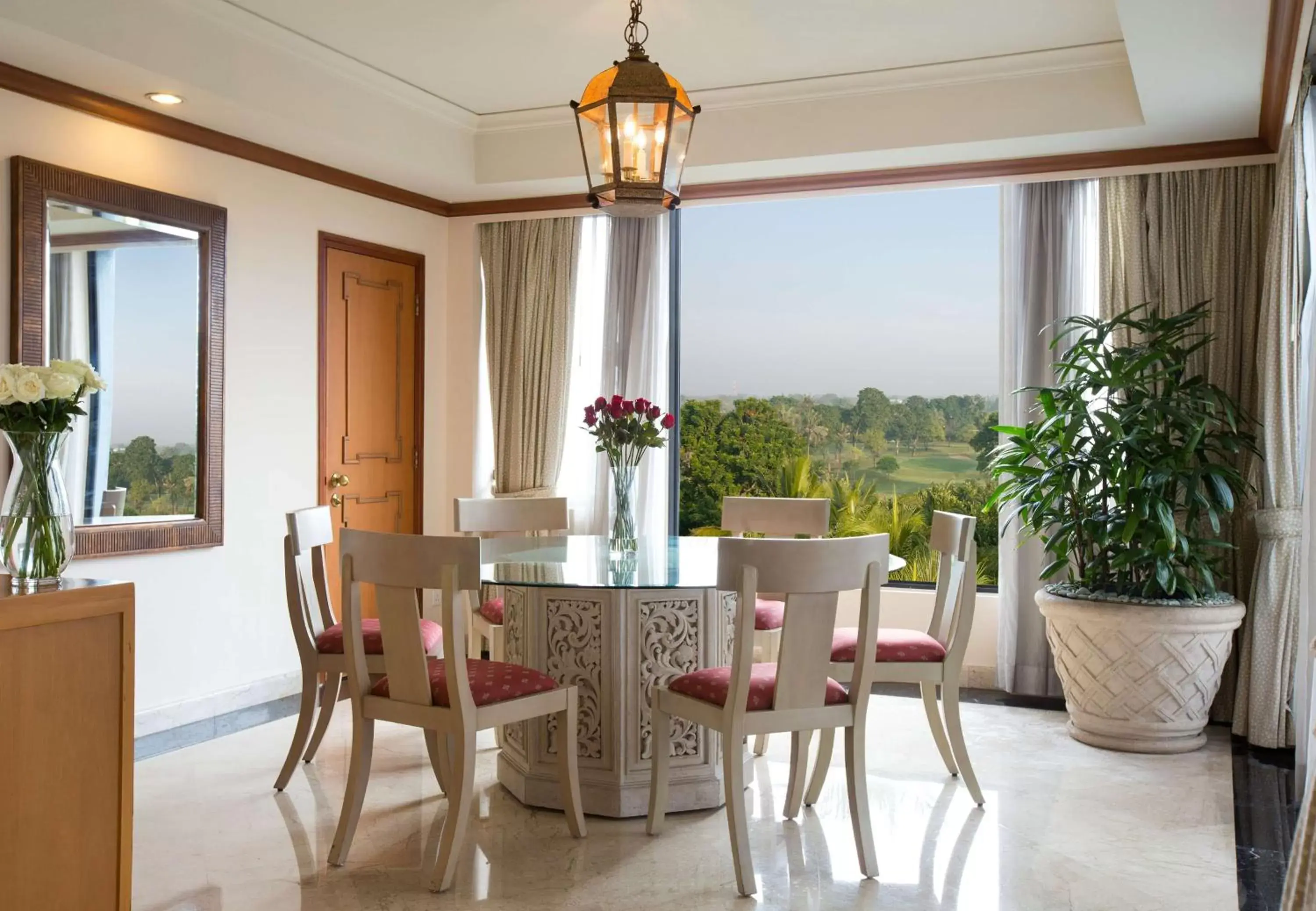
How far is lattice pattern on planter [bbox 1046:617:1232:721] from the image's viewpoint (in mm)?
4285

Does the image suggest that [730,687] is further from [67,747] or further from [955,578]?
[67,747]

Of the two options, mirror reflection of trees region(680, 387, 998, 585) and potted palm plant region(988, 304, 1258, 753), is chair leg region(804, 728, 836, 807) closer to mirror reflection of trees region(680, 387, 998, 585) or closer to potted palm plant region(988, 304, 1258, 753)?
potted palm plant region(988, 304, 1258, 753)

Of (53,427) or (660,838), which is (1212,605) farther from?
(53,427)

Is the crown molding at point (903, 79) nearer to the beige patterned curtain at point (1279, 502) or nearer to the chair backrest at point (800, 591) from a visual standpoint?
the beige patterned curtain at point (1279, 502)

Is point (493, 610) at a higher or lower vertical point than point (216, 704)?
higher

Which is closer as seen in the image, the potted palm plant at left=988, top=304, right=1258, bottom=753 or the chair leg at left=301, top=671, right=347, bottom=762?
the chair leg at left=301, top=671, right=347, bottom=762

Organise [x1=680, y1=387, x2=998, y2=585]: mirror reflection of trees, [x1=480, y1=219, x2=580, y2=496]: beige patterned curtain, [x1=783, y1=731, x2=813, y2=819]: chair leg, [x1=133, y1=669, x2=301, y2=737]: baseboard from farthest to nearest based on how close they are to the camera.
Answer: [x1=680, y1=387, x2=998, y2=585]: mirror reflection of trees → [x1=480, y1=219, x2=580, y2=496]: beige patterned curtain → [x1=133, y1=669, x2=301, y2=737]: baseboard → [x1=783, y1=731, x2=813, y2=819]: chair leg

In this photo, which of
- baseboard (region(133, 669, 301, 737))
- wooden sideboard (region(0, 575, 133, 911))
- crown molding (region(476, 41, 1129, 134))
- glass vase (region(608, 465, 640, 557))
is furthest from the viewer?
crown molding (region(476, 41, 1129, 134))

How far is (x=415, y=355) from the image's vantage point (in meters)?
6.24

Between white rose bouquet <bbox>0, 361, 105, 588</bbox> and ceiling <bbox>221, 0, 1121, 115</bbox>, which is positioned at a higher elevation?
ceiling <bbox>221, 0, 1121, 115</bbox>

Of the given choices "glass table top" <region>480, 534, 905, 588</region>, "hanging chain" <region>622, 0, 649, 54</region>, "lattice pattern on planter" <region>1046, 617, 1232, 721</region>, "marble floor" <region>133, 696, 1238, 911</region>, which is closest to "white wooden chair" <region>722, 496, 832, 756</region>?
"glass table top" <region>480, 534, 905, 588</region>

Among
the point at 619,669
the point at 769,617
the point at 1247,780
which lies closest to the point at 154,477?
the point at 619,669

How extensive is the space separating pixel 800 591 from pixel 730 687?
1.14 feet

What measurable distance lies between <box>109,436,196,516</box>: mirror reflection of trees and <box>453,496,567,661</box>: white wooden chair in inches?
44.3
